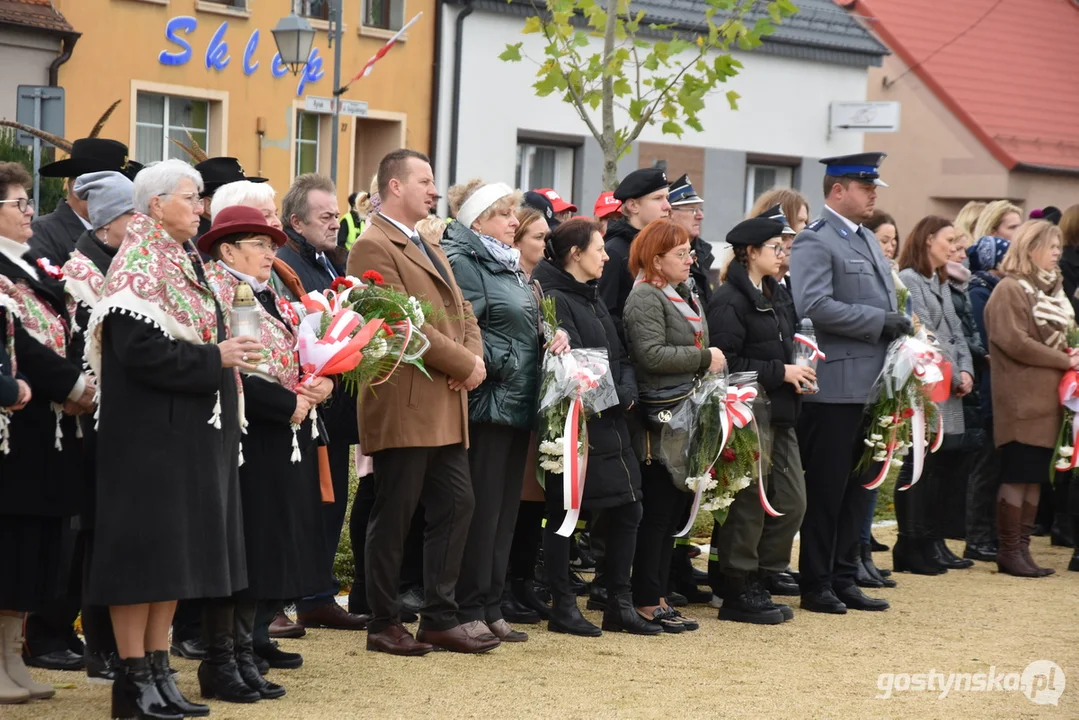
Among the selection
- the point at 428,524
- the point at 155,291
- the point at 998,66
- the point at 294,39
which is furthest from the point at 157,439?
the point at 998,66

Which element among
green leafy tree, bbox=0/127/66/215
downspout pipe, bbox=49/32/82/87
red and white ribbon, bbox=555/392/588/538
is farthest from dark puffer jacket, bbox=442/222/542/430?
downspout pipe, bbox=49/32/82/87

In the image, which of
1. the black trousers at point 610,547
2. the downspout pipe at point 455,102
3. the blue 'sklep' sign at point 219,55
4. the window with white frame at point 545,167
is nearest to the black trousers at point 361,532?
the black trousers at point 610,547

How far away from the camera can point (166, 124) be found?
1962 centimetres

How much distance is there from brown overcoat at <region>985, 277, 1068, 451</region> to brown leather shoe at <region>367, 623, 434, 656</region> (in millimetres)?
5009

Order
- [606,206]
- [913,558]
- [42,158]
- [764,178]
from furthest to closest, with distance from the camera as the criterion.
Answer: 1. [764,178]
2. [42,158]
3. [913,558]
4. [606,206]

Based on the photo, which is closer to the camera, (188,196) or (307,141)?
(188,196)

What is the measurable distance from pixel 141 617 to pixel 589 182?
18284 millimetres

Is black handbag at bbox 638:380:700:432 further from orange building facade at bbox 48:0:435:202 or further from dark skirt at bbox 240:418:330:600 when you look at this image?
orange building facade at bbox 48:0:435:202

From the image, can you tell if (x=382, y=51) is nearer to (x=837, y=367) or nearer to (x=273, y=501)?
(x=837, y=367)

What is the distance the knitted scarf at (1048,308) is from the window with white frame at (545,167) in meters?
12.9

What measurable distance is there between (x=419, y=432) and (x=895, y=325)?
314 centimetres

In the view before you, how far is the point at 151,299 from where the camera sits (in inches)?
221

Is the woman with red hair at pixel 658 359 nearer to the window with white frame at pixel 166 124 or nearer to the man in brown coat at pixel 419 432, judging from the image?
the man in brown coat at pixel 419 432

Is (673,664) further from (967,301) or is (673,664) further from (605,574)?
(967,301)
